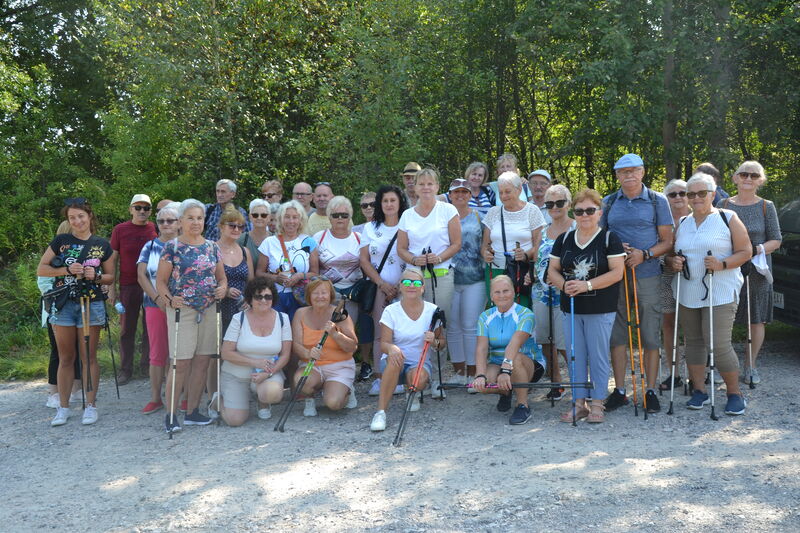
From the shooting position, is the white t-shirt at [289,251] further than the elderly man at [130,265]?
No

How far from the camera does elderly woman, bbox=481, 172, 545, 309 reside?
6676 mm

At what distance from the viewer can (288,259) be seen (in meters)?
7.02

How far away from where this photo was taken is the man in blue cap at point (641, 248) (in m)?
6.04

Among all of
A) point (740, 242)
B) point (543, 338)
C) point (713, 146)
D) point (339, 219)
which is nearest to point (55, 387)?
point (339, 219)

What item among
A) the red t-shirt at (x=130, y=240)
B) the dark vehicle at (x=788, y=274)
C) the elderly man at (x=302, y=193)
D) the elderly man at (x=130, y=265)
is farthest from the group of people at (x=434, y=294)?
the elderly man at (x=302, y=193)

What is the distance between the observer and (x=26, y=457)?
18.6ft

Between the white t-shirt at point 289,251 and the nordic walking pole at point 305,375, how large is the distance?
0.63 metres

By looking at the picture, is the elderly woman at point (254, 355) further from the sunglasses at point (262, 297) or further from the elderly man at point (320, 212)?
the elderly man at point (320, 212)

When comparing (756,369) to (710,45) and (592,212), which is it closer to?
(592,212)

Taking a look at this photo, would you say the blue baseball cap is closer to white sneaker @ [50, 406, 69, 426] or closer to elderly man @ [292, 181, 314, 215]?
elderly man @ [292, 181, 314, 215]

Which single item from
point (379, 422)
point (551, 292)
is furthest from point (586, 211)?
point (379, 422)

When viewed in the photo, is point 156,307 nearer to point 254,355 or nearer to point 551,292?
point 254,355

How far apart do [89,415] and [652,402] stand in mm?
4694

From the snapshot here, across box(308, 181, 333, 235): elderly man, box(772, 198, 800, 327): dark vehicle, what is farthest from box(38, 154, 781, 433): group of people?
box(308, 181, 333, 235): elderly man
